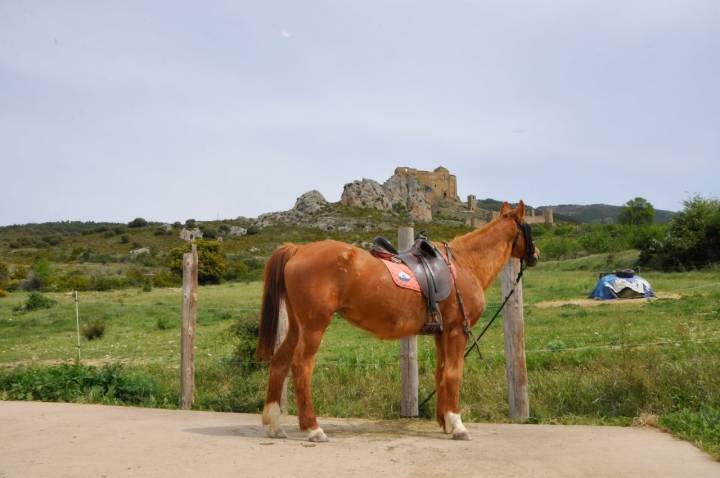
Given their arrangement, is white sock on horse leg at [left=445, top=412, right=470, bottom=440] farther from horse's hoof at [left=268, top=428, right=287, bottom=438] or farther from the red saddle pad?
horse's hoof at [left=268, top=428, right=287, bottom=438]

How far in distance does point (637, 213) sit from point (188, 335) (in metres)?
84.6

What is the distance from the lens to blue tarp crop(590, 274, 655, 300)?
2256 cm

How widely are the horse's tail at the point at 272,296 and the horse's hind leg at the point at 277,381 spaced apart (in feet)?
0.39

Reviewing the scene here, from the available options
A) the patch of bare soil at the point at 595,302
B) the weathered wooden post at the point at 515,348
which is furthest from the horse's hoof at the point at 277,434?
the patch of bare soil at the point at 595,302

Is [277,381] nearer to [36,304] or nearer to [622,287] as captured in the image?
[622,287]

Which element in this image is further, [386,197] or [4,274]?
[386,197]

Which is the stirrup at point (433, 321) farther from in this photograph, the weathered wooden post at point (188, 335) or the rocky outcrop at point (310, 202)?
the rocky outcrop at point (310, 202)

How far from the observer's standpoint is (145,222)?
87.6m

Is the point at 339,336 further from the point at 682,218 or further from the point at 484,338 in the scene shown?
the point at 682,218

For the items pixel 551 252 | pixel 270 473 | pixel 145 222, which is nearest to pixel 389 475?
pixel 270 473

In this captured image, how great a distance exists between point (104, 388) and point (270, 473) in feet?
15.0

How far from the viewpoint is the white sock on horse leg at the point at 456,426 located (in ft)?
19.1

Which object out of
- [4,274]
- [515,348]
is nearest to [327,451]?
[515,348]

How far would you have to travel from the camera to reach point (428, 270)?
6.16 m
